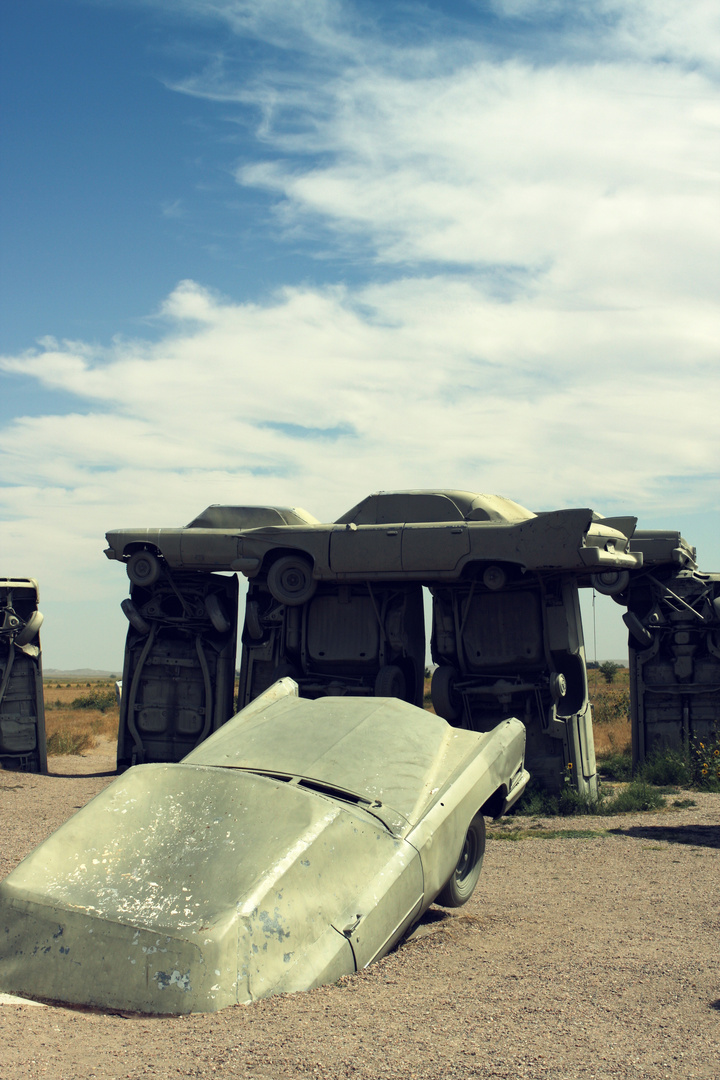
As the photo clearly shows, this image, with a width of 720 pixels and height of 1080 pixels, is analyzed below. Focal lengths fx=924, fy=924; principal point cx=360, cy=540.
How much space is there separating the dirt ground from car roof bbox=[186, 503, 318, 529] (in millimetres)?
7276

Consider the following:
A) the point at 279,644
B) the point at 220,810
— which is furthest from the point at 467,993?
the point at 279,644

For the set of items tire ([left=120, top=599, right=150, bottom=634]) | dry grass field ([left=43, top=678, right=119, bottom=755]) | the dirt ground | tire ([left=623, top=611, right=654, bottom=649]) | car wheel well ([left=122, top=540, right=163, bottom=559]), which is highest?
car wheel well ([left=122, top=540, right=163, bottom=559])

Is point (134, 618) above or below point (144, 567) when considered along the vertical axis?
below

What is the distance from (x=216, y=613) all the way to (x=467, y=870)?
8.35 m

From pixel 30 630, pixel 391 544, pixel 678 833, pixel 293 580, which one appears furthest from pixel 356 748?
pixel 30 630

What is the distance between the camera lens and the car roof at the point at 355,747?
515 cm

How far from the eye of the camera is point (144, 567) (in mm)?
13500

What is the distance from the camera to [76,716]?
31.5 m

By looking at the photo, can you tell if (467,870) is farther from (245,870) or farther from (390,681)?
(390,681)

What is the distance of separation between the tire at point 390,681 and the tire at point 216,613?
2868 millimetres

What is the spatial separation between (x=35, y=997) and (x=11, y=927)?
32 centimetres

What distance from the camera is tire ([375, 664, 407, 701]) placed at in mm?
11695

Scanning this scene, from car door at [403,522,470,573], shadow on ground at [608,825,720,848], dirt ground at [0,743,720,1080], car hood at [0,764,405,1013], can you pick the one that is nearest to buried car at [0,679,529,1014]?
car hood at [0,764,405,1013]

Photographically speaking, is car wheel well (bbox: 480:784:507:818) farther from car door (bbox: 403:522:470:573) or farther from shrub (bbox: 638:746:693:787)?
shrub (bbox: 638:746:693:787)
